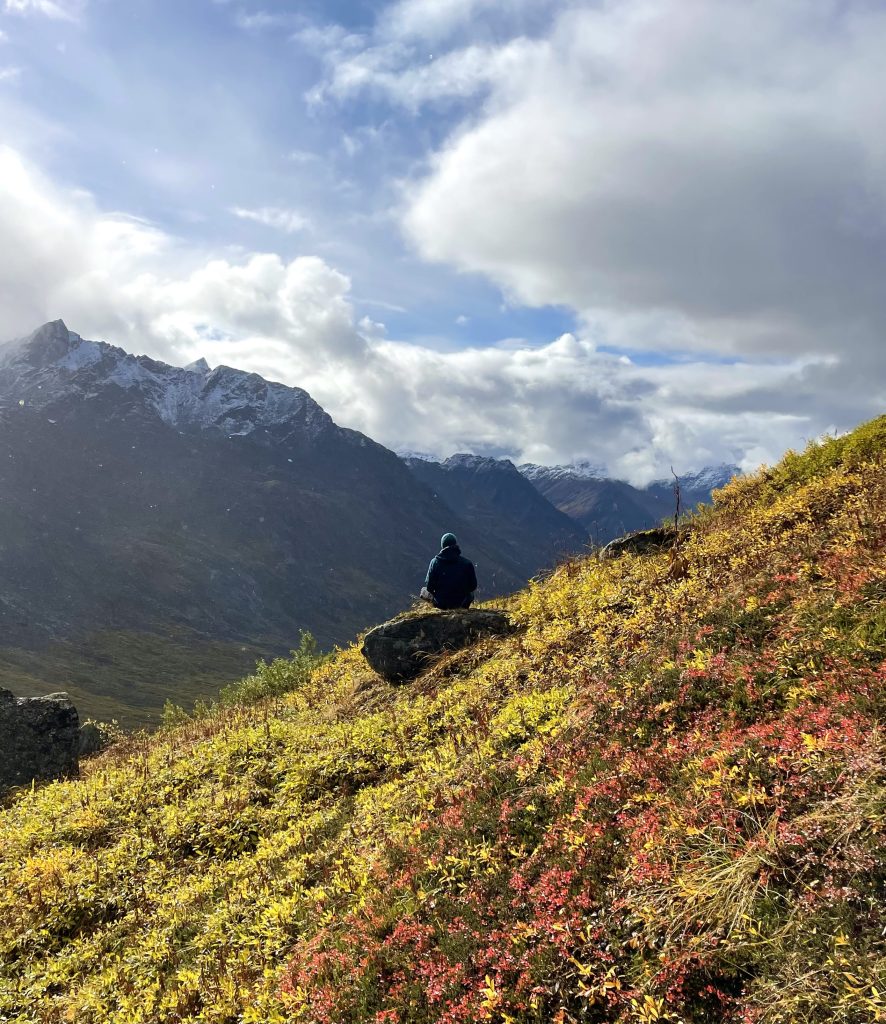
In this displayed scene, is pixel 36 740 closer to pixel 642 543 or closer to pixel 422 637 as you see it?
pixel 422 637

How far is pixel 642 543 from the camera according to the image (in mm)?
17141

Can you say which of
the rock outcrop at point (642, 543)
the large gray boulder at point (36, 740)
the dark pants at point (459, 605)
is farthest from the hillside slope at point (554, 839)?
the dark pants at point (459, 605)

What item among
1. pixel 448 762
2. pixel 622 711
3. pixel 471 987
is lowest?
pixel 471 987

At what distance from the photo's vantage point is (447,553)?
61.5ft

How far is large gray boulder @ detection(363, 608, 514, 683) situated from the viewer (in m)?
15.9

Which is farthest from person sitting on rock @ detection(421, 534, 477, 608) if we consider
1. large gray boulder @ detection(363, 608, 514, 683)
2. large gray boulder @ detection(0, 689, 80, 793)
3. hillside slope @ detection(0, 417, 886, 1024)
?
large gray boulder @ detection(0, 689, 80, 793)

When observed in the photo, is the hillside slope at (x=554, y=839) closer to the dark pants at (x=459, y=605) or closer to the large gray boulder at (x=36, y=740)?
the large gray boulder at (x=36, y=740)

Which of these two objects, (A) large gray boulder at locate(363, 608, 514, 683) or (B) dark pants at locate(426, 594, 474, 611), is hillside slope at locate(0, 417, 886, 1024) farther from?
(B) dark pants at locate(426, 594, 474, 611)

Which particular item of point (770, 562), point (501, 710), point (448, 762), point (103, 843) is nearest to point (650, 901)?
point (448, 762)

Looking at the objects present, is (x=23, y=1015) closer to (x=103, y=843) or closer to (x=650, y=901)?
(x=103, y=843)

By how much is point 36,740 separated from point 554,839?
61.2 feet

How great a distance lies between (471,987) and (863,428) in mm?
16406

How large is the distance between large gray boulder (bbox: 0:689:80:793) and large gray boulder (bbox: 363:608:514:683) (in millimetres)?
9420

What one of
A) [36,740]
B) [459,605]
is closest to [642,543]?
[459,605]
